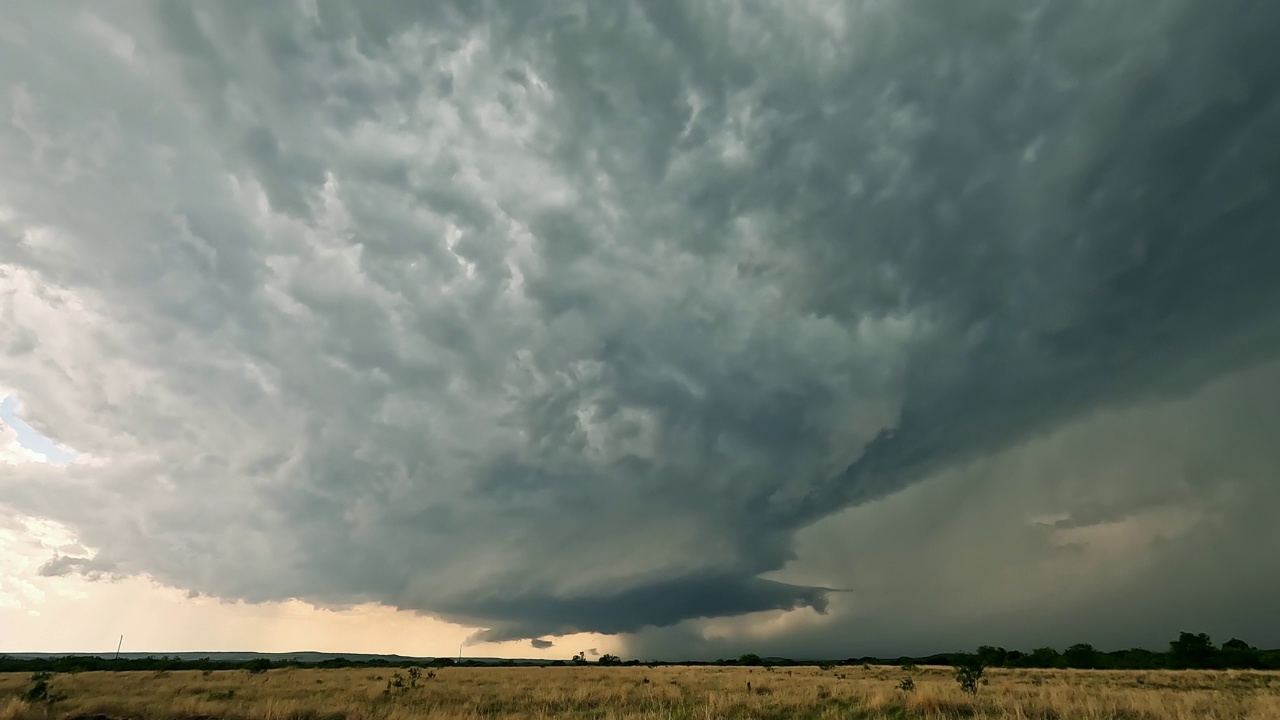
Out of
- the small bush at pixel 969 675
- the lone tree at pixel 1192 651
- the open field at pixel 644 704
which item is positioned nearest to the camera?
the open field at pixel 644 704

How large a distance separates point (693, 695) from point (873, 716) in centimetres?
1034

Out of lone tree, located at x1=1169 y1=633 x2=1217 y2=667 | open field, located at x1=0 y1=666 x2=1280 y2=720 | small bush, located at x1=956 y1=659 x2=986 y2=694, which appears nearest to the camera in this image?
open field, located at x1=0 y1=666 x2=1280 y2=720

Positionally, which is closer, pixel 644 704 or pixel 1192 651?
→ pixel 644 704

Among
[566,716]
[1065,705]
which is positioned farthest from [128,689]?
[1065,705]

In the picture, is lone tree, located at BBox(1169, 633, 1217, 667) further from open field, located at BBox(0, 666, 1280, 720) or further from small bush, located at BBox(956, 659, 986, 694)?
small bush, located at BBox(956, 659, 986, 694)

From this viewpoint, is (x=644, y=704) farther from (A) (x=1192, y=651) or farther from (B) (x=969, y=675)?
(A) (x=1192, y=651)

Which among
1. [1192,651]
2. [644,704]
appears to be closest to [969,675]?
[644,704]

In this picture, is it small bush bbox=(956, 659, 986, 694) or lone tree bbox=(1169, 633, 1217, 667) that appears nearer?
small bush bbox=(956, 659, 986, 694)

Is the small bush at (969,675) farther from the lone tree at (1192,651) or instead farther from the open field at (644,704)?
the lone tree at (1192,651)

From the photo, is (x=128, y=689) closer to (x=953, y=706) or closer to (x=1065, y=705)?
(x=953, y=706)

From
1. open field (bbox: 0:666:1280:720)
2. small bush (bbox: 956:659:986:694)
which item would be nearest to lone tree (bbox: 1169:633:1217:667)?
open field (bbox: 0:666:1280:720)

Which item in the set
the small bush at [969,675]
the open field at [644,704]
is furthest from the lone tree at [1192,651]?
the small bush at [969,675]

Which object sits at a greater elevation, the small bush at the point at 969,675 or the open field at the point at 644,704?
the small bush at the point at 969,675

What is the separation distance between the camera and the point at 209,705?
2773 cm
